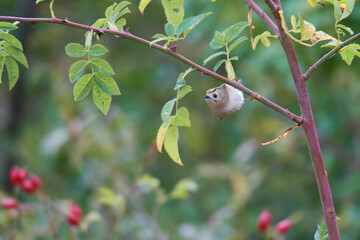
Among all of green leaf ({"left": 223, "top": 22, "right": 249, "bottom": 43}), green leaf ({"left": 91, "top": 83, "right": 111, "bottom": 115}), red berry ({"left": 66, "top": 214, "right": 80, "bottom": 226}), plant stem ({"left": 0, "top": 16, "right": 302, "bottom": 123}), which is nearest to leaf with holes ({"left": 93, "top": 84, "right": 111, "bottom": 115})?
green leaf ({"left": 91, "top": 83, "right": 111, "bottom": 115})

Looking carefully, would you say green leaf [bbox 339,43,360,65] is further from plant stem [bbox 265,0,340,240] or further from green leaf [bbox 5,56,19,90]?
green leaf [bbox 5,56,19,90]

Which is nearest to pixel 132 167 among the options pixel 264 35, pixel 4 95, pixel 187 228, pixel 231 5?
pixel 187 228

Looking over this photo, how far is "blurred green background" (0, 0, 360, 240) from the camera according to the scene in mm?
3055

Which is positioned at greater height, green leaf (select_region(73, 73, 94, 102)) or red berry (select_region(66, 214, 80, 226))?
green leaf (select_region(73, 73, 94, 102))

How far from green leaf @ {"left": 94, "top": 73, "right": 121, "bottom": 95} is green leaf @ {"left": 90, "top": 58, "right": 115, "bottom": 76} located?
0.01 meters

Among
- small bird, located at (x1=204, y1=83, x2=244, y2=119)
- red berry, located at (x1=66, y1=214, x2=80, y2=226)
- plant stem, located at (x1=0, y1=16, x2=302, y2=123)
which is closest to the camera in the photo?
plant stem, located at (x1=0, y1=16, x2=302, y2=123)

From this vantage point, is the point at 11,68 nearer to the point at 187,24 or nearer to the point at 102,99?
the point at 102,99

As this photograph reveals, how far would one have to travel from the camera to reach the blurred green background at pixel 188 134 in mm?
3055

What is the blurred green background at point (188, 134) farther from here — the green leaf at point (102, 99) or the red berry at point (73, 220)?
the green leaf at point (102, 99)

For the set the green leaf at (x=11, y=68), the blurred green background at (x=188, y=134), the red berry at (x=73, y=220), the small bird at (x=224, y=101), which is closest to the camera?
the green leaf at (x=11, y=68)

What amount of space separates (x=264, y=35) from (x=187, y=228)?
1.59m

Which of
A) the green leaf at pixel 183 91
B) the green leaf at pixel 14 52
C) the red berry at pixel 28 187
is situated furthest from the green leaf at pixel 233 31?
the red berry at pixel 28 187

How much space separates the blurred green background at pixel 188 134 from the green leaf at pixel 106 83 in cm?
148

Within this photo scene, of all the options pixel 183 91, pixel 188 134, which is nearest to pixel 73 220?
pixel 183 91
